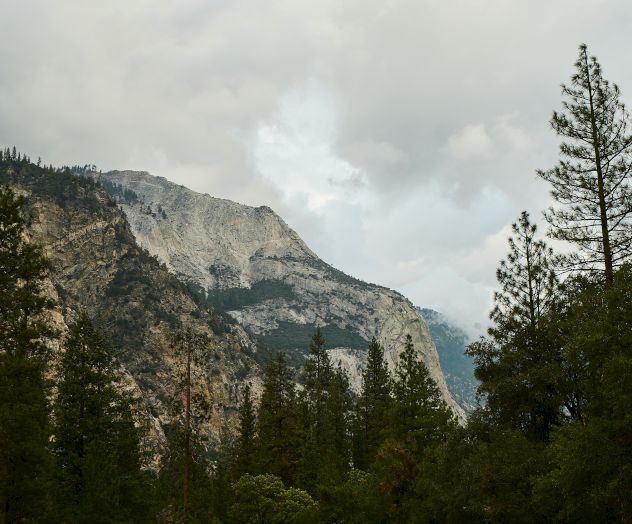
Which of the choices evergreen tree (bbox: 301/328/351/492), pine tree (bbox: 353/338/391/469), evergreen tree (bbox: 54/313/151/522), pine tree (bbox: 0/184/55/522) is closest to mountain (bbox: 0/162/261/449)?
evergreen tree (bbox: 301/328/351/492)

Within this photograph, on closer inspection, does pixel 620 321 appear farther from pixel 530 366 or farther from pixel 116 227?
pixel 116 227

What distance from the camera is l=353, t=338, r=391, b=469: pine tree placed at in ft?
179

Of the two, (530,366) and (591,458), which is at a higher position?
(530,366)

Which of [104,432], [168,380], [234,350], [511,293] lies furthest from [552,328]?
[234,350]

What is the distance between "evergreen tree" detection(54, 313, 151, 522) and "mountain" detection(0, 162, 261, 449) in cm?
11424

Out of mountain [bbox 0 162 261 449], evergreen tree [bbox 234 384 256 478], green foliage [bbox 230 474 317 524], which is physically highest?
mountain [bbox 0 162 261 449]

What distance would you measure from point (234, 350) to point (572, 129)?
167 meters

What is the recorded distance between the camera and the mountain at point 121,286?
153500mm

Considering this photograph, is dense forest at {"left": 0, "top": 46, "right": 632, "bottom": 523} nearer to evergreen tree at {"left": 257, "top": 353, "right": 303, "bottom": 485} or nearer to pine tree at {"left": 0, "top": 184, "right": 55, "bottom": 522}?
pine tree at {"left": 0, "top": 184, "right": 55, "bottom": 522}

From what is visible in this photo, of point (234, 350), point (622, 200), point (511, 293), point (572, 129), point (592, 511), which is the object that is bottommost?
point (592, 511)

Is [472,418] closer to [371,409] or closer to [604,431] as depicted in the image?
[604,431]

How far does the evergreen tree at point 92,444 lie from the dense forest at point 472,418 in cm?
10

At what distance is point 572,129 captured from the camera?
72.9 feet

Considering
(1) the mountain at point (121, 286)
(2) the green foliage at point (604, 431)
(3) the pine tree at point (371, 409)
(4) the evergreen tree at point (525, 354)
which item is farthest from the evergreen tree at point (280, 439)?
(1) the mountain at point (121, 286)
